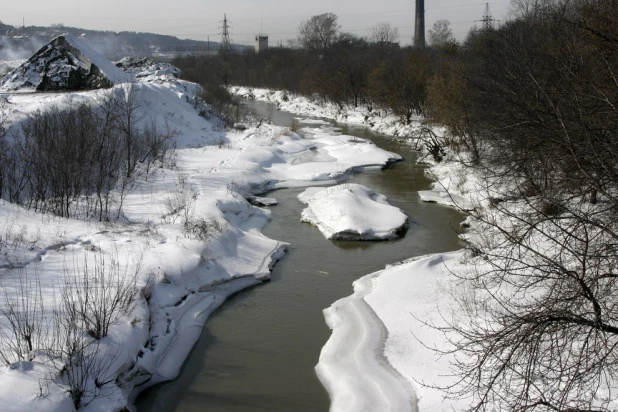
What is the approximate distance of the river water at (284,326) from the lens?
7121 millimetres

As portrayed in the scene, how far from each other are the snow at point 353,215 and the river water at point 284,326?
0.99 ft

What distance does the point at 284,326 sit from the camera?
9047 mm

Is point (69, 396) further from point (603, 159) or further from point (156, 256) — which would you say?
point (603, 159)

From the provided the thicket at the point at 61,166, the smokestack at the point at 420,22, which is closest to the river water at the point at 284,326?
the thicket at the point at 61,166

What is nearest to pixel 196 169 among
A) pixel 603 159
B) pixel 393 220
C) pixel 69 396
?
pixel 393 220

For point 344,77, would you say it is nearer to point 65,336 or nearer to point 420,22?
point 420,22

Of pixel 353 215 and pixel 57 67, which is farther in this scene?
pixel 57 67

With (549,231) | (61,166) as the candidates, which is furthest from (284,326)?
(61,166)

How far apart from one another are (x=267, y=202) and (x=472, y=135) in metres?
8.10

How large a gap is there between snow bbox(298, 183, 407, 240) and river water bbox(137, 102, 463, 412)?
0.30 meters

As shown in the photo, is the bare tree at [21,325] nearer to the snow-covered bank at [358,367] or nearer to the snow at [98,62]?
the snow-covered bank at [358,367]

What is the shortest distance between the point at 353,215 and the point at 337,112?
95.0 ft

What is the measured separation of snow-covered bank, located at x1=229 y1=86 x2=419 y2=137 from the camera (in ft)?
108

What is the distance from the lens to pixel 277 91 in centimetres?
5900
